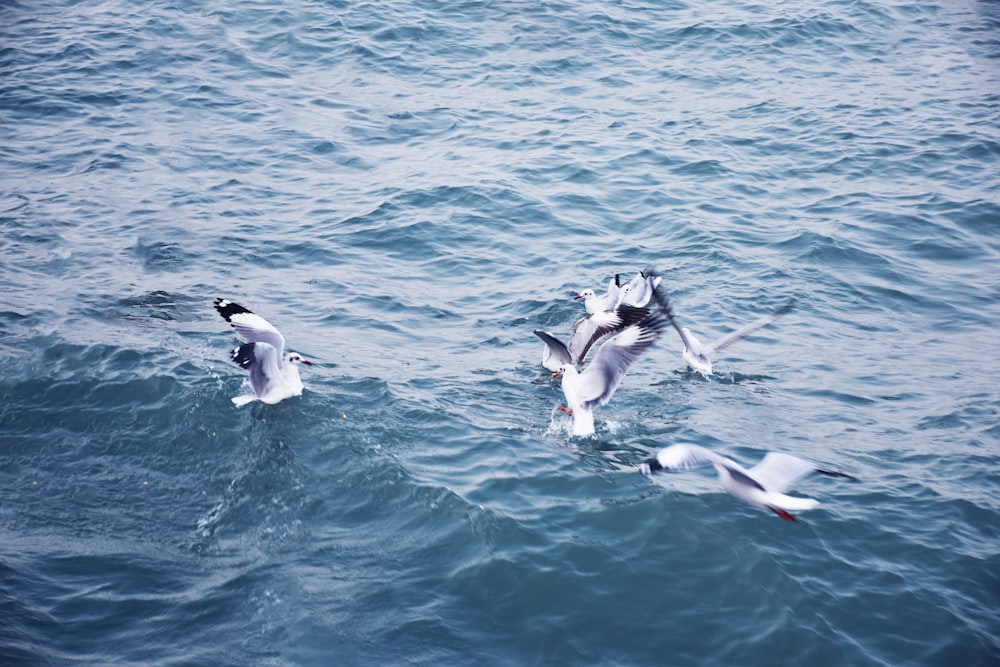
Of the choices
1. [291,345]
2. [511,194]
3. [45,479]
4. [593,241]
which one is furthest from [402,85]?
[45,479]

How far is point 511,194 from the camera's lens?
50.0 ft

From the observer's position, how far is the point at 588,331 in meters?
11.0

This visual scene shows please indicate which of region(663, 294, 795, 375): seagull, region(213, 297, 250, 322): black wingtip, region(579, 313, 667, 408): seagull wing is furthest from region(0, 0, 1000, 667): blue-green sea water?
region(213, 297, 250, 322): black wingtip

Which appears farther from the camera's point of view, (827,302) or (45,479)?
(827,302)

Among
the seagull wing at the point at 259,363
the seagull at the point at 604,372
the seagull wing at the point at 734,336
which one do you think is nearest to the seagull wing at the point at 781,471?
the seagull at the point at 604,372

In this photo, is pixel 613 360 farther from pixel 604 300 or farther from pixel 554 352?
pixel 604 300

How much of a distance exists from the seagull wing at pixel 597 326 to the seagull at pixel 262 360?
3192 mm

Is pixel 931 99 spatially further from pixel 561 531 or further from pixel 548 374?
pixel 561 531

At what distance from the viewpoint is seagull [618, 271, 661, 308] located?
1162 centimetres

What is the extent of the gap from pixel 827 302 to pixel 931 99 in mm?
8610

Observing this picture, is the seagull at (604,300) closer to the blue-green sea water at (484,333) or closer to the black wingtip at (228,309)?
the blue-green sea water at (484,333)

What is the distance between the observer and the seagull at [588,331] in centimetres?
1055

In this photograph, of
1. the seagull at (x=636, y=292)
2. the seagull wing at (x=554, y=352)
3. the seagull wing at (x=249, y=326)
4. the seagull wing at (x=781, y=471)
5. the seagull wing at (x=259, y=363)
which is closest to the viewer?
the seagull wing at (x=781, y=471)

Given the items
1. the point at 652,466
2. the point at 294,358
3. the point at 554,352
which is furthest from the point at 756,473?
the point at 294,358
